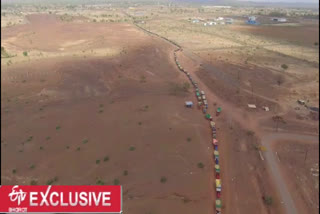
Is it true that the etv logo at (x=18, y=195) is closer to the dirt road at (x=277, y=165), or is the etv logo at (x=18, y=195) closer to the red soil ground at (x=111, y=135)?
the red soil ground at (x=111, y=135)

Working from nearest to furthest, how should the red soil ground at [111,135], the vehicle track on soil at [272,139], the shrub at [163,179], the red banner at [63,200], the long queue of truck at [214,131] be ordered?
the red banner at [63,200] → the long queue of truck at [214,131] → the vehicle track on soil at [272,139] → the red soil ground at [111,135] → the shrub at [163,179]

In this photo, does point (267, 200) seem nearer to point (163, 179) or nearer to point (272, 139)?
point (163, 179)

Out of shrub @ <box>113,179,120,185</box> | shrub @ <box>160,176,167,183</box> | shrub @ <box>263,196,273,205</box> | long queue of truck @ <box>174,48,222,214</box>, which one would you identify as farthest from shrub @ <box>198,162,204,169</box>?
shrub @ <box>113,179,120,185</box>

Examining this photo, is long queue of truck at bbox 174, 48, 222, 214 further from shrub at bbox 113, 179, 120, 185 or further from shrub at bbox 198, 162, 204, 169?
shrub at bbox 113, 179, 120, 185

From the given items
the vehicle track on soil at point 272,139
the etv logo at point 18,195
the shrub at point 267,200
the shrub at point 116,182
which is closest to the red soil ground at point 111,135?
the shrub at point 116,182

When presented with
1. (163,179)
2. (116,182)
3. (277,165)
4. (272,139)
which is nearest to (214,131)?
(272,139)

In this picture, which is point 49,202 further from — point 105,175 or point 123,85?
point 123,85
